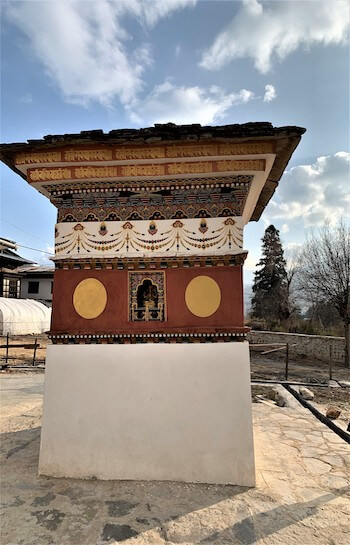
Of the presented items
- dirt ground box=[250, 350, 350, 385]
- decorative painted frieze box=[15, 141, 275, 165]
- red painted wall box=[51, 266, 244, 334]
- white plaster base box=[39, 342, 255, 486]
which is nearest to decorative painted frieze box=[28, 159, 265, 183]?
decorative painted frieze box=[15, 141, 275, 165]

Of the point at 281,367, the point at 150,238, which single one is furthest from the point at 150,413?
the point at 281,367

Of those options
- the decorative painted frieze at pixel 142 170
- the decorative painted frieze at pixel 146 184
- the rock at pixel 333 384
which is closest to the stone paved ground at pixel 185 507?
the decorative painted frieze at pixel 146 184

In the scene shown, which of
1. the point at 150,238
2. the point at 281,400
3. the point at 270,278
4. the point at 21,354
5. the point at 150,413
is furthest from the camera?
the point at 270,278

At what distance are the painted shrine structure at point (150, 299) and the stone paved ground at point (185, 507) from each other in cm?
26

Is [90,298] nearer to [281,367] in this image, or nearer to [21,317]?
[281,367]

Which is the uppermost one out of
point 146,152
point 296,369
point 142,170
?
point 146,152

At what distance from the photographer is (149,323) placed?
13.9ft

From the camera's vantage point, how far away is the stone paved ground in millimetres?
3000

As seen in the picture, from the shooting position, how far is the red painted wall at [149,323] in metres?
4.18

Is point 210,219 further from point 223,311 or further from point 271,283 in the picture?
point 271,283

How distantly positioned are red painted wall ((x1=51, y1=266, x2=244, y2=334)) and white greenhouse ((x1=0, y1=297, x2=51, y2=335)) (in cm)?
2081

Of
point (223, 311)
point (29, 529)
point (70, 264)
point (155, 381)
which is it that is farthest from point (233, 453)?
point (70, 264)

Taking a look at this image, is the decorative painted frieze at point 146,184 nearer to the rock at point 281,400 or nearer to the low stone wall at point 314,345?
the rock at point 281,400

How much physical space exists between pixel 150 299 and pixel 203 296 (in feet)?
2.19
